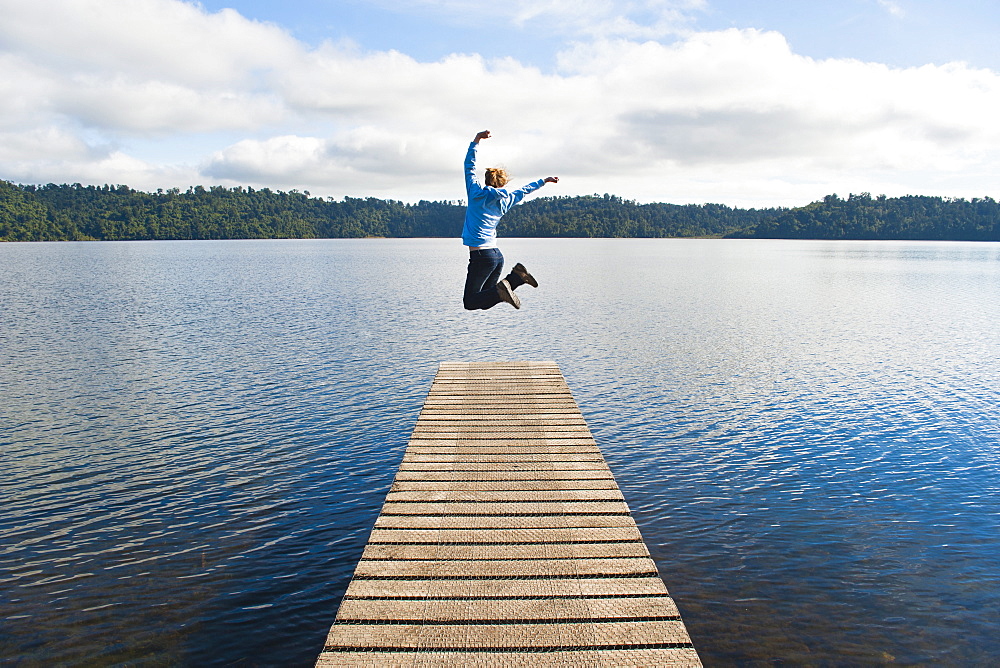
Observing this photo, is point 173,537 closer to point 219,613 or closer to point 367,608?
point 219,613

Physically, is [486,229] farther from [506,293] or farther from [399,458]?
[399,458]

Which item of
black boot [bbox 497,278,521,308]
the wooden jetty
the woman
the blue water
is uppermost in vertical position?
the woman

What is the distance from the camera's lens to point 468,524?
7141 mm

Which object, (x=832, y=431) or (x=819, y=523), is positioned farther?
(x=832, y=431)

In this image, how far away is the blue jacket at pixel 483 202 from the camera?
9609mm

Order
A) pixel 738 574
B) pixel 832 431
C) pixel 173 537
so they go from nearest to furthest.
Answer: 1. pixel 738 574
2. pixel 173 537
3. pixel 832 431

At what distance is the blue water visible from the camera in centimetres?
856

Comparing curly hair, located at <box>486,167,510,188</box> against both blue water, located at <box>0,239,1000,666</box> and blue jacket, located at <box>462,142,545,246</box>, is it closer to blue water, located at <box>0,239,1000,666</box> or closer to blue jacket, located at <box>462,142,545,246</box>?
blue jacket, located at <box>462,142,545,246</box>

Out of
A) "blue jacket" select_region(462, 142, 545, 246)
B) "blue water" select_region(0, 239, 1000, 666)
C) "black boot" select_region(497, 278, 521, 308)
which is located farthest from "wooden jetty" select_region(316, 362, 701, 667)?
"blue jacket" select_region(462, 142, 545, 246)

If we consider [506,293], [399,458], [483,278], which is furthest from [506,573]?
[399,458]

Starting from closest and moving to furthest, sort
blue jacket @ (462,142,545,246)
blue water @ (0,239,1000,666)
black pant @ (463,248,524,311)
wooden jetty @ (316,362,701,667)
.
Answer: wooden jetty @ (316,362,701,667) < blue water @ (0,239,1000,666) < blue jacket @ (462,142,545,246) < black pant @ (463,248,524,311)

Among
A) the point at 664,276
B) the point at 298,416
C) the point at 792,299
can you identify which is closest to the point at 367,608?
the point at 298,416

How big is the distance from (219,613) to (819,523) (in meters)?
9.05

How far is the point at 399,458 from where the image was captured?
45.6ft
